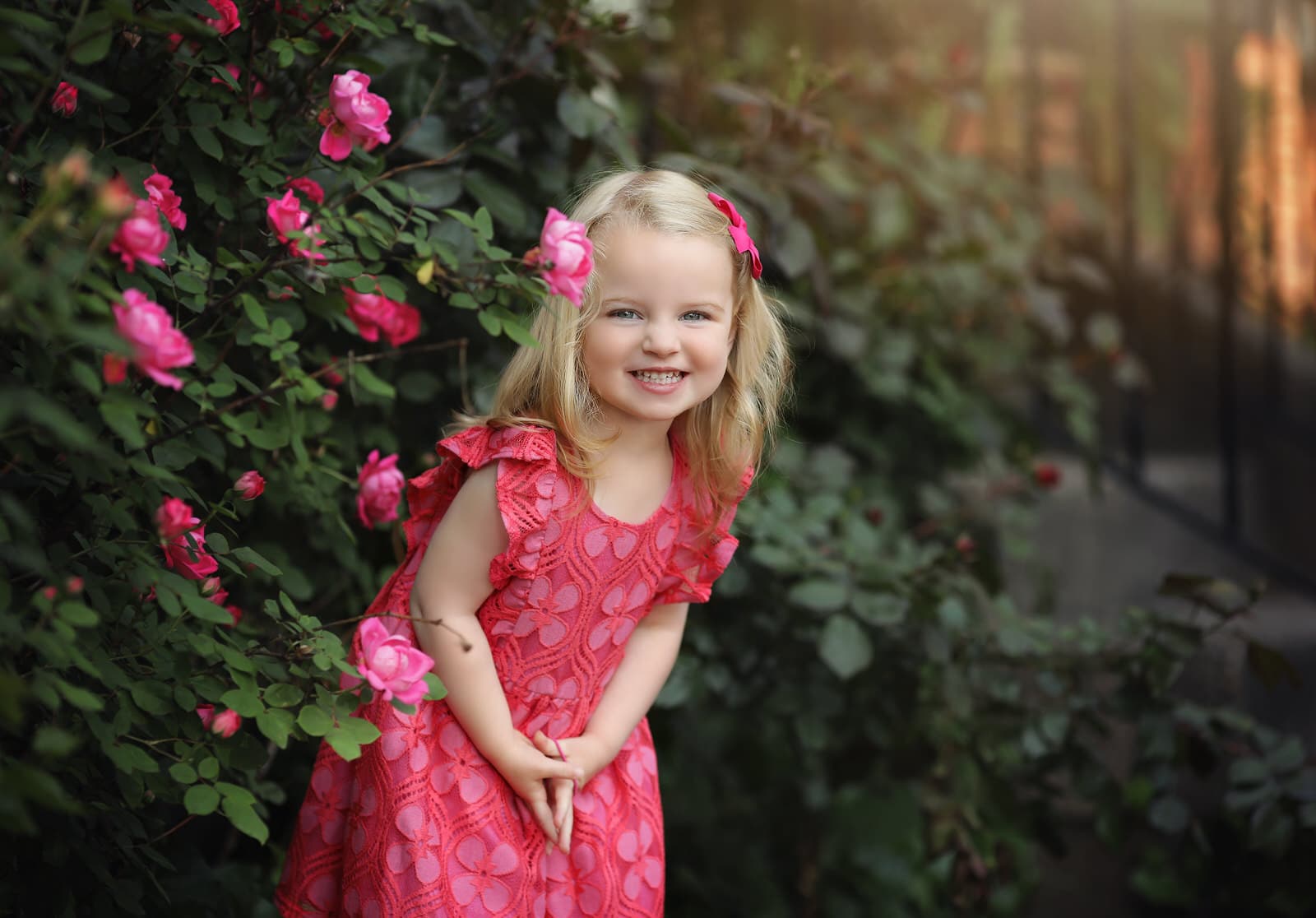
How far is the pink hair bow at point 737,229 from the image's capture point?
139 cm

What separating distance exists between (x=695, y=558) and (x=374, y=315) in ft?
1.68

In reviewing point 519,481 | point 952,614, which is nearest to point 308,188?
point 519,481

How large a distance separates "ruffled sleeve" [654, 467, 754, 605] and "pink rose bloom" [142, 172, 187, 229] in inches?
26.5

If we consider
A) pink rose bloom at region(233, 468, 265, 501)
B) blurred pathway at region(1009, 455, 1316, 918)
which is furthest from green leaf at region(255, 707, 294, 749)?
blurred pathway at region(1009, 455, 1316, 918)

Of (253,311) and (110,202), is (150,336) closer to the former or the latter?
(110,202)

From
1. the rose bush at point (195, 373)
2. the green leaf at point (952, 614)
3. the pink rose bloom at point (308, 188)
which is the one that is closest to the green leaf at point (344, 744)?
the rose bush at point (195, 373)

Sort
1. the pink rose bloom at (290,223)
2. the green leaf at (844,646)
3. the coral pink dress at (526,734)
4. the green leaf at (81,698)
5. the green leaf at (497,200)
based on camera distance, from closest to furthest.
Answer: the green leaf at (81,698) < the pink rose bloom at (290,223) < the coral pink dress at (526,734) < the green leaf at (497,200) < the green leaf at (844,646)

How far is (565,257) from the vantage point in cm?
123

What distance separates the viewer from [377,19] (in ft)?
4.66

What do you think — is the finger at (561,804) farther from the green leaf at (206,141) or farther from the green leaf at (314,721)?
the green leaf at (206,141)

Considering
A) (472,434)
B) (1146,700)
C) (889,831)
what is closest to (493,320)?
(472,434)

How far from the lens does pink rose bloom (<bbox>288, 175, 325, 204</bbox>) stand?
53.9 inches

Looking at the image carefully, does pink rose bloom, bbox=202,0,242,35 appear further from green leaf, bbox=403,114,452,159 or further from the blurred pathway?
the blurred pathway

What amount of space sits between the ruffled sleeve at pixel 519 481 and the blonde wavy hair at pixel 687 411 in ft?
0.08
